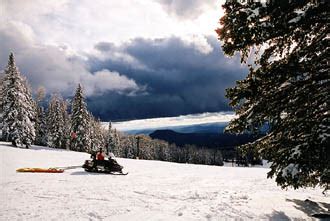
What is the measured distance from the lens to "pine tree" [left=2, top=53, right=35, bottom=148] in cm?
4459

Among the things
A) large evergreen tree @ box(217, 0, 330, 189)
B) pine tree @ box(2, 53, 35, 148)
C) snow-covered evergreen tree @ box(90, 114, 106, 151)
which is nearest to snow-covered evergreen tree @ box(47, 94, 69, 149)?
snow-covered evergreen tree @ box(90, 114, 106, 151)

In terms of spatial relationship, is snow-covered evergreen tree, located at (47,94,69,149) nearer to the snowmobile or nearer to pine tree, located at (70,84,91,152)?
pine tree, located at (70,84,91,152)

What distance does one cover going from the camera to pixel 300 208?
42.4 ft

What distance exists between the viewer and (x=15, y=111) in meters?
44.9

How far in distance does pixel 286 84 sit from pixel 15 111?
142 ft

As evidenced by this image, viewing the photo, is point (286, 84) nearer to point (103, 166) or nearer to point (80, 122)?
point (103, 166)

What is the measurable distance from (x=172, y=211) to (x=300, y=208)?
5.36 meters

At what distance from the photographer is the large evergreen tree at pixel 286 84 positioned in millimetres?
8148

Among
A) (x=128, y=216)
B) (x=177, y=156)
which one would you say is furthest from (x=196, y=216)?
(x=177, y=156)

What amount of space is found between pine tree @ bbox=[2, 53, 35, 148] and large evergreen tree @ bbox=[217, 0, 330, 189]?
41.5 meters

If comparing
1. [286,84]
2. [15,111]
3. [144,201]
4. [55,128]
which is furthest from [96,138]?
[286,84]

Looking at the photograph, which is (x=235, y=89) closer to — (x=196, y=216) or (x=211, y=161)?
(x=196, y=216)

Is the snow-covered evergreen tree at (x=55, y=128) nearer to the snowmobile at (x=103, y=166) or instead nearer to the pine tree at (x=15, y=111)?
the pine tree at (x=15, y=111)

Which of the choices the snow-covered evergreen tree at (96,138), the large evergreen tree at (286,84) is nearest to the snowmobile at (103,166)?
the large evergreen tree at (286,84)
